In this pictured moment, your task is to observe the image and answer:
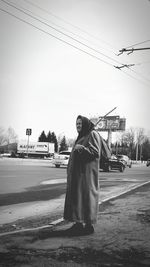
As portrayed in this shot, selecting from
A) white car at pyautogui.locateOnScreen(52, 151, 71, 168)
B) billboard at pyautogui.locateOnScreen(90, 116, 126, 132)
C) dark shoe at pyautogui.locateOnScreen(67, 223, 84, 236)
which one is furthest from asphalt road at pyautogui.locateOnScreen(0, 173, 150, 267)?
billboard at pyautogui.locateOnScreen(90, 116, 126, 132)

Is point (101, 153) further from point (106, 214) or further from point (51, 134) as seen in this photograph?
point (51, 134)

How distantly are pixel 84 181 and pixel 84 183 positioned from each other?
0.03m

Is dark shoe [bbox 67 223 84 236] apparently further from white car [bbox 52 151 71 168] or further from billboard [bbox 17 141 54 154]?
billboard [bbox 17 141 54 154]

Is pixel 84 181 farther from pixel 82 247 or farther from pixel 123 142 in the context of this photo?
pixel 123 142

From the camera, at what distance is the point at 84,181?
4.71 metres

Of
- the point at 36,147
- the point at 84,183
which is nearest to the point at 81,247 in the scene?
the point at 84,183

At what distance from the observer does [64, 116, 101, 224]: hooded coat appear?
15.2 feet

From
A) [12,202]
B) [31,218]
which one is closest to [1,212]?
[31,218]

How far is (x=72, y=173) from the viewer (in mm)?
4801

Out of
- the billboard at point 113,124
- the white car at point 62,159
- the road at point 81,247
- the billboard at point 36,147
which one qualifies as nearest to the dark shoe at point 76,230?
the road at point 81,247

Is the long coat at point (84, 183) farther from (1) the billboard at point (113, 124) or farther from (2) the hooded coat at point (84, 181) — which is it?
(1) the billboard at point (113, 124)

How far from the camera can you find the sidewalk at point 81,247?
339 cm

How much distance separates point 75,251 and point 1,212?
311 centimetres

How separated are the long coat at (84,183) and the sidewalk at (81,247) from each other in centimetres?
32
